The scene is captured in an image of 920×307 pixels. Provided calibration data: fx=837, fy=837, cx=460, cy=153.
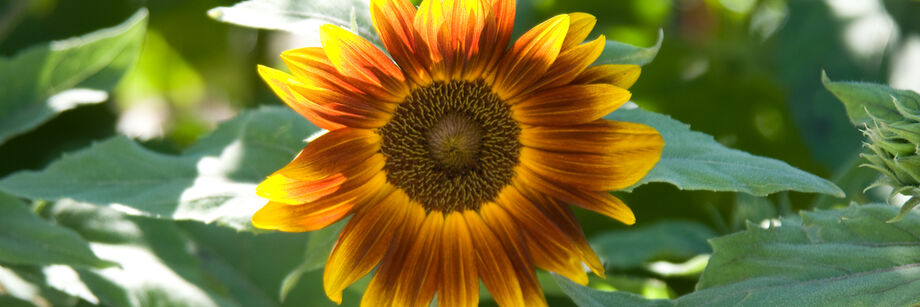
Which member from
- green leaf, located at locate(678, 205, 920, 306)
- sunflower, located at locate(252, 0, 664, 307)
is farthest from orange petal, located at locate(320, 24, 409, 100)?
green leaf, located at locate(678, 205, 920, 306)

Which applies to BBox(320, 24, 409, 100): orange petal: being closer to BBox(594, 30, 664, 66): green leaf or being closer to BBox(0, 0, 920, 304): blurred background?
BBox(594, 30, 664, 66): green leaf

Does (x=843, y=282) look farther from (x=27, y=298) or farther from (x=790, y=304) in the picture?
(x=27, y=298)

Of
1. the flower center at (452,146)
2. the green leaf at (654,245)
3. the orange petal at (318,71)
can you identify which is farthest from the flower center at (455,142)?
the green leaf at (654,245)

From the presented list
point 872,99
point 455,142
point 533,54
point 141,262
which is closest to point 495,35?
point 533,54

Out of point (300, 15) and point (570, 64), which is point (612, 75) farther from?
point (300, 15)

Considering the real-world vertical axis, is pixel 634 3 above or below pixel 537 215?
below

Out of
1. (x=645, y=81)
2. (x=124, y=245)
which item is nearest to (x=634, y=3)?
(x=645, y=81)

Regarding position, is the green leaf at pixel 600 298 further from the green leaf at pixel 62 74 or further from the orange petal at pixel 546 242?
the green leaf at pixel 62 74
